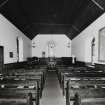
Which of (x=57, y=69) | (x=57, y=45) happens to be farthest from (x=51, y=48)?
(x=57, y=69)

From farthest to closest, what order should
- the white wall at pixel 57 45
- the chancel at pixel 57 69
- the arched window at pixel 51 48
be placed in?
the white wall at pixel 57 45 < the arched window at pixel 51 48 < the chancel at pixel 57 69

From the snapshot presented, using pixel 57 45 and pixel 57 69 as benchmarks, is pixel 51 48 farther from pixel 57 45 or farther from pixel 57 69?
pixel 57 69

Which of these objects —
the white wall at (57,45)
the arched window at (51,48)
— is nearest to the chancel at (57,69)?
the white wall at (57,45)

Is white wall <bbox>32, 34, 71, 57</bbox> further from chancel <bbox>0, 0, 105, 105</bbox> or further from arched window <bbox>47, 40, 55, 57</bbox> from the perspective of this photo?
chancel <bbox>0, 0, 105, 105</bbox>

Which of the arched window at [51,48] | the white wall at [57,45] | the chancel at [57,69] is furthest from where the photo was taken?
the white wall at [57,45]

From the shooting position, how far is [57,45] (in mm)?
17562

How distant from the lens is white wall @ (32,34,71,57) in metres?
17.4

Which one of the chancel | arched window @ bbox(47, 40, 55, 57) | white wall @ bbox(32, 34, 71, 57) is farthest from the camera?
white wall @ bbox(32, 34, 71, 57)

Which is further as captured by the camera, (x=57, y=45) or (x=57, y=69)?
(x=57, y=45)

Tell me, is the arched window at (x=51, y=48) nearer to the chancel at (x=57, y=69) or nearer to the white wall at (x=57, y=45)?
the white wall at (x=57, y=45)

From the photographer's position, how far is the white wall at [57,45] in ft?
57.1

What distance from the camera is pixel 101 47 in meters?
6.99

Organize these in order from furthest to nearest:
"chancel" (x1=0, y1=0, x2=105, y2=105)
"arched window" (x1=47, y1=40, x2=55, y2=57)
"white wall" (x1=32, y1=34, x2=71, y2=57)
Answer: "white wall" (x1=32, y1=34, x2=71, y2=57) → "arched window" (x1=47, y1=40, x2=55, y2=57) → "chancel" (x1=0, y1=0, x2=105, y2=105)

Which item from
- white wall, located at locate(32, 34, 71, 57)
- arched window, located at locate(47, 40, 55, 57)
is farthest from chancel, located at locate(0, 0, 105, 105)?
arched window, located at locate(47, 40, 55, 57)
